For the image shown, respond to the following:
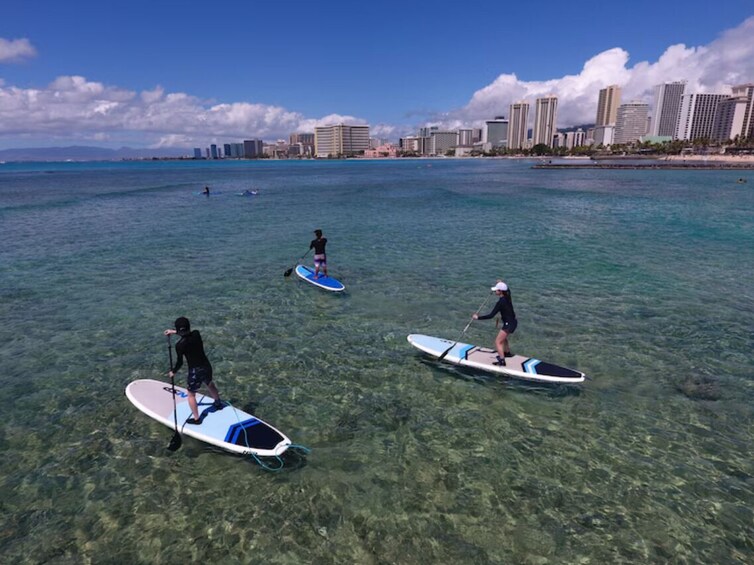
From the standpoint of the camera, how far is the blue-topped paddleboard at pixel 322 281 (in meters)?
23.0

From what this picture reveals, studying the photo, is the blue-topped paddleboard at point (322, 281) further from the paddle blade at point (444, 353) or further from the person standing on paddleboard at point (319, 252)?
the paddle blade at point (444, 353)

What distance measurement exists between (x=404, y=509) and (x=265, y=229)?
124ft

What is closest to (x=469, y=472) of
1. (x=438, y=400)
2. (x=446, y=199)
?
(x=438, y=400)

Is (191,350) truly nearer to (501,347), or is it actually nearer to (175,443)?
(175,443)

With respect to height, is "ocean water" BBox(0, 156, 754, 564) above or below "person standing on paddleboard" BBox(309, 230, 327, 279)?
below

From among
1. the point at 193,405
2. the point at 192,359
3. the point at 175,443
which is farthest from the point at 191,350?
the point at 175,443

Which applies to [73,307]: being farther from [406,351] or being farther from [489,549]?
[489,549]

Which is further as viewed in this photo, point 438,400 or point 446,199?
point 446,199

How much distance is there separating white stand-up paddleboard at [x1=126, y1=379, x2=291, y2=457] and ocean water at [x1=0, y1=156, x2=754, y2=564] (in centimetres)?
45

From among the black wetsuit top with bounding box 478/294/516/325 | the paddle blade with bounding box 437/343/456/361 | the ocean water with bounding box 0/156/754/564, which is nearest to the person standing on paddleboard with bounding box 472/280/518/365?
the black wetsuit top with bounding box 478/294/516/325

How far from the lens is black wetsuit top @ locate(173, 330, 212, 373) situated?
10.4 metres

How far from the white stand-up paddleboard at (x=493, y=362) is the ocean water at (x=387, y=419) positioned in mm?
401

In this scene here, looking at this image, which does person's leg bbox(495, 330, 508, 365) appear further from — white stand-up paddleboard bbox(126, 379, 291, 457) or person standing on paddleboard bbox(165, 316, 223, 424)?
person standing on paddleboard bbox(165, 316, 223, 424)

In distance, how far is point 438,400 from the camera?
13.3 metres
